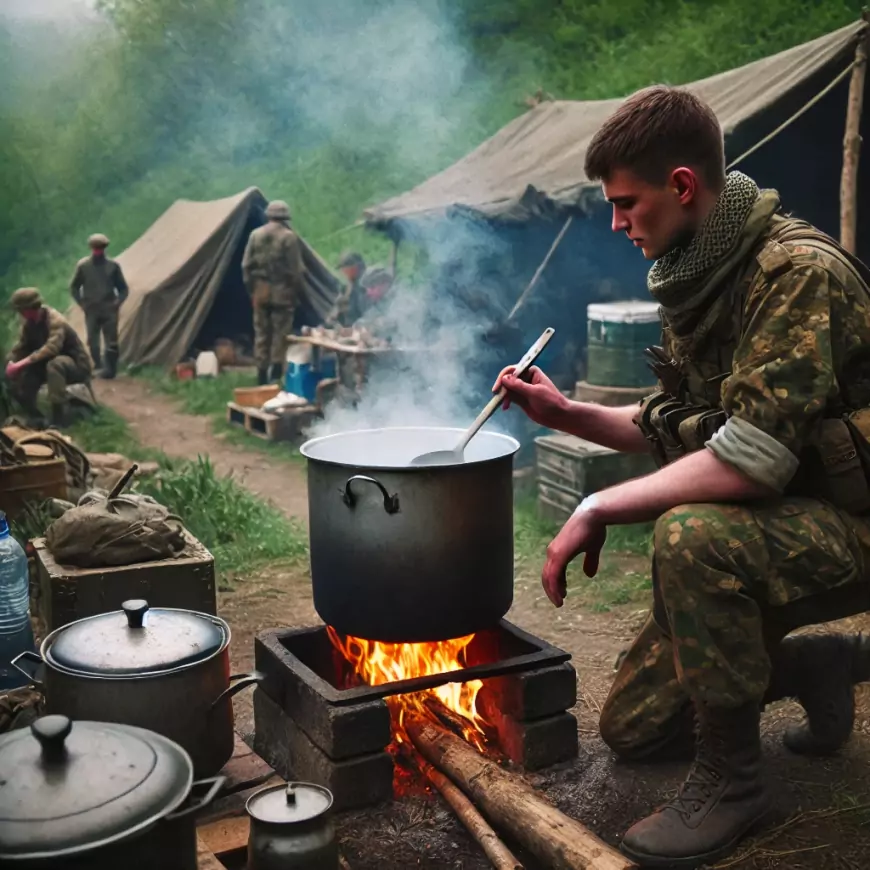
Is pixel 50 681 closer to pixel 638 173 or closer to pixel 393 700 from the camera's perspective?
pixel 393 700

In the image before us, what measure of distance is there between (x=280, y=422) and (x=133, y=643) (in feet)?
22.6

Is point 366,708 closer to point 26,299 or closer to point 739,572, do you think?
point 739,572

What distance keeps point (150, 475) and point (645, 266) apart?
4.38 meters

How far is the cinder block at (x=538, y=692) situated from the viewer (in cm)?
317

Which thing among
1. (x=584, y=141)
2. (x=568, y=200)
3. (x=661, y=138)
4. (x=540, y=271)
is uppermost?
(x=584, y=141)

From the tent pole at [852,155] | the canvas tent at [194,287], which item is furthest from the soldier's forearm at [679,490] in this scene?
the canvas tent at [194,287]

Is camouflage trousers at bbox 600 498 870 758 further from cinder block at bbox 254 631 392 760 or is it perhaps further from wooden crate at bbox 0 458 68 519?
wooden crate at bbox 0 458 68 519

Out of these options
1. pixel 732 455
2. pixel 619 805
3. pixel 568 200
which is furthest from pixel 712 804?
pixel 568 200

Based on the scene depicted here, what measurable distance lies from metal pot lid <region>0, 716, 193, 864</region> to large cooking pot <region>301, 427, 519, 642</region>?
1117 mm

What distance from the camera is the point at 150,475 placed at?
7.20 m

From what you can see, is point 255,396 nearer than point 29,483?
No

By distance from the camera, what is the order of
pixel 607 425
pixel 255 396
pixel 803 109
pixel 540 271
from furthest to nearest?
pixel 255 396, pixel 540 271, pixel 803 109, pixel 607 425

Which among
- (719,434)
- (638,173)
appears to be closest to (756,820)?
(719,434)

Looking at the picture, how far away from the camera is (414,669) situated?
3.51 metres
